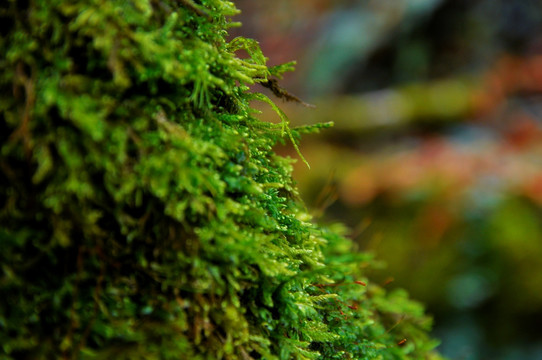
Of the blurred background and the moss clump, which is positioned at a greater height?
the blurred background

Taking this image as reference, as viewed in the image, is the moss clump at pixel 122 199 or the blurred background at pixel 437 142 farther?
the blurred background at pixel 437 142

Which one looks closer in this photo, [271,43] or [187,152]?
[187,152]

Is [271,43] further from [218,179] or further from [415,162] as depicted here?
[218,179]

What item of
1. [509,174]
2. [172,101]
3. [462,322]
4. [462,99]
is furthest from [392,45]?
[172,101]

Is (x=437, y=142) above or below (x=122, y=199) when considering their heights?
above

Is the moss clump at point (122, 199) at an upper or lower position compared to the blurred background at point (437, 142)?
lower
